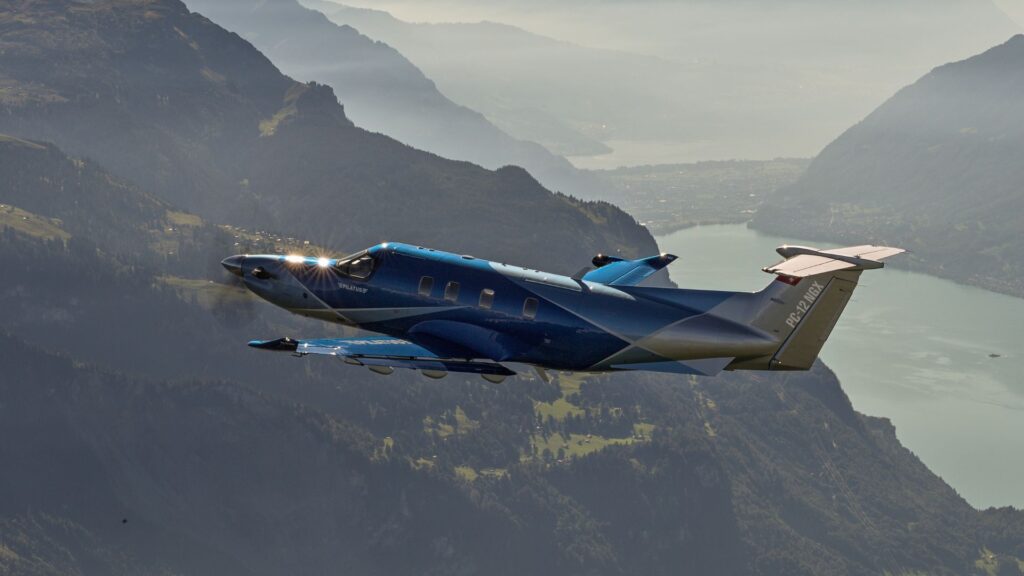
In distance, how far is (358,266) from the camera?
4697cm

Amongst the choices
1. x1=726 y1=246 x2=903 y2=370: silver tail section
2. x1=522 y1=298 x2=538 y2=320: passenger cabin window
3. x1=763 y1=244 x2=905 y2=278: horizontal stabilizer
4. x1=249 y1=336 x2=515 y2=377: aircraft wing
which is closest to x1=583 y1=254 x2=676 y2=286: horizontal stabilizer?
x1=522 y1=298 x2=538 y2=320: passenger cabin window

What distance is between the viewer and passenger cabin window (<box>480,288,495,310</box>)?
44.4 m

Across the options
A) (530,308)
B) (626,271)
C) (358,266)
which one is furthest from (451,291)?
(626,271)

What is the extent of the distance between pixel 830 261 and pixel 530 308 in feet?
44.3

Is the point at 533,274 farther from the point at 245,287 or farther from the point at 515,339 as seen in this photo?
the point at 245,287

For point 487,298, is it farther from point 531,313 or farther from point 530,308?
point 531,313

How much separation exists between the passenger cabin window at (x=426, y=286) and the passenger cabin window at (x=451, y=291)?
75cm

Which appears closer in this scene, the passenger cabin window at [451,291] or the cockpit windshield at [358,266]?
the passenger cabin window at [451,291]

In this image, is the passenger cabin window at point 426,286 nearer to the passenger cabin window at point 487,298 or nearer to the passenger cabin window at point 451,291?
the passenger cabin window at point 451,291

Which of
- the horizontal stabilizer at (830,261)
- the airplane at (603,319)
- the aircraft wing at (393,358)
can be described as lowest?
the aircraft wing at (393,358)

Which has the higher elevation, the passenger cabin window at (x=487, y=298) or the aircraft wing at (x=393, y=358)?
Answer: the passenger cabin window at (x=487, y=298)

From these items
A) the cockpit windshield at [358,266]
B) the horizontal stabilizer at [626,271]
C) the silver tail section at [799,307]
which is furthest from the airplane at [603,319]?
the horizontal stabilizer at [626,271]

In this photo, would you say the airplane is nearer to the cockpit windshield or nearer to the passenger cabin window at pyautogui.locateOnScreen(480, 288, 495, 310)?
the passenger cabin window at pyautogui.locateOnScreen(480, 288, 495, 310)

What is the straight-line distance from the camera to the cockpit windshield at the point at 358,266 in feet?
153
